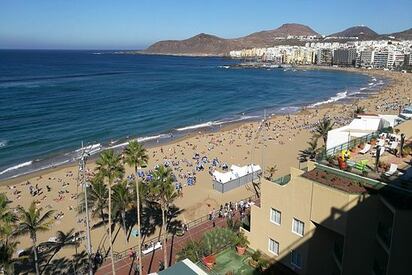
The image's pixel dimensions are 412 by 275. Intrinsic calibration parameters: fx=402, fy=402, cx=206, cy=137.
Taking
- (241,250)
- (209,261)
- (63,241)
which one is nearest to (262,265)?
(241,250)

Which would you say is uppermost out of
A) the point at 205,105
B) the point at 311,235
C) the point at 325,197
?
the point at 325,197

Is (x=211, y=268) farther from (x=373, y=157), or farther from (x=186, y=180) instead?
(x=186, y=180)

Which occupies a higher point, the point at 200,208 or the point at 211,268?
the point at 211,268

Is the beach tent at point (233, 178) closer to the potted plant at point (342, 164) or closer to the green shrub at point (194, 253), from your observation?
the green shrub at point (194, 253)

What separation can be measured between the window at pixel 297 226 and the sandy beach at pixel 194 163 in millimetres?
14528

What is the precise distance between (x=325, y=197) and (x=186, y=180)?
88.0 ft

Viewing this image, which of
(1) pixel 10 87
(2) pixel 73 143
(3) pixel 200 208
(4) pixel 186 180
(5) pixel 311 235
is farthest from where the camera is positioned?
(1) pixel 10 87

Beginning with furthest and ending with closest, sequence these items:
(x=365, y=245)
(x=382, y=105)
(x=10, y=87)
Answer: (x=10, y=87) → (x=382, y=105) → (x=365, y=245)

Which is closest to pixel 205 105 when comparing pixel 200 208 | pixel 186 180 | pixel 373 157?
pixel 186 180

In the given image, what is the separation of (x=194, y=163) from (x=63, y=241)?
20848 millimetres

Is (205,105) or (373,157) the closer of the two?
(373,157)

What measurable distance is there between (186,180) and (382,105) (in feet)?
193

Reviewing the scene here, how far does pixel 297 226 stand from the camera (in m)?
17.2

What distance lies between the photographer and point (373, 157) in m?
18.8
